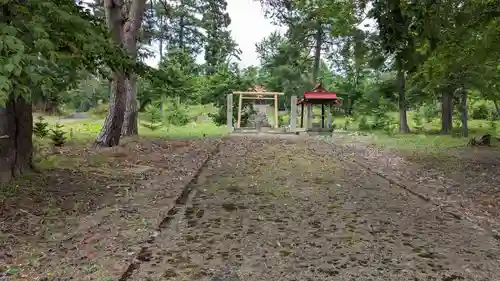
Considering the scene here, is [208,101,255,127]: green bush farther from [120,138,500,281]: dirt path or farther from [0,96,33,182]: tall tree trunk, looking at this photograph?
[0,96,33,182]: tall tree trunk

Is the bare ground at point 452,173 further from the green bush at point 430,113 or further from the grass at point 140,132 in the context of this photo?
the green bush at point 430,113

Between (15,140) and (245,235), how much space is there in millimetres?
→ 3471

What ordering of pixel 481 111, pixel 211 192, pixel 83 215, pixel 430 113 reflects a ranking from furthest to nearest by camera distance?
pixel 430 113 → pixel 481 111 → pixel 211 192 → pixel 83 215

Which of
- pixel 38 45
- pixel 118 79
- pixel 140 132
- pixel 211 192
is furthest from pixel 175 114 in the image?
pixel 38 45

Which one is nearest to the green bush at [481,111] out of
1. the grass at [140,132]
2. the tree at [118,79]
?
the grass at [140,132]

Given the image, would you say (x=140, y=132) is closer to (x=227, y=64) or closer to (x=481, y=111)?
(x=227, y=64)

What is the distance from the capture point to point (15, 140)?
5.64 m

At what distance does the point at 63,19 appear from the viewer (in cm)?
368

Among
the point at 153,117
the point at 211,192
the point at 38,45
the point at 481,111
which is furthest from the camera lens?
the point at 481,111

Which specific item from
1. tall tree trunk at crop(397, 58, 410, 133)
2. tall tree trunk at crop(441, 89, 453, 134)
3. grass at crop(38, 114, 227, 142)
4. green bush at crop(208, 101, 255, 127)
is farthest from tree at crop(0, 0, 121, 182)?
green bush at crop(208, 101, 255, 127)

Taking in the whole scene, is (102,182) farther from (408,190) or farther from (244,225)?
(408,190)

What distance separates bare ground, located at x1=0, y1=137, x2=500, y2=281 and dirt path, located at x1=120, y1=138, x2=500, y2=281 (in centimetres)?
1

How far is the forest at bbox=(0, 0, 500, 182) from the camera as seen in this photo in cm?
355

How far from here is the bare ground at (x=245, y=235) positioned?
341cm
